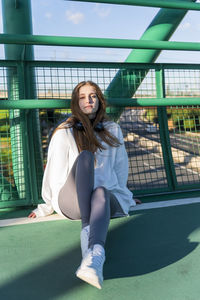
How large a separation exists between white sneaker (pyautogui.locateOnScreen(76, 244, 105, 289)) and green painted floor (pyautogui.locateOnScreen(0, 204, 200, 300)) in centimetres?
7

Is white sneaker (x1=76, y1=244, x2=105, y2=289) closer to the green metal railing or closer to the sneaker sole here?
the sneaker sole

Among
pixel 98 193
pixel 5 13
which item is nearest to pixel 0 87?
pixel 5 13

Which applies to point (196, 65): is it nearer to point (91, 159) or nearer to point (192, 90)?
point (192, 90)

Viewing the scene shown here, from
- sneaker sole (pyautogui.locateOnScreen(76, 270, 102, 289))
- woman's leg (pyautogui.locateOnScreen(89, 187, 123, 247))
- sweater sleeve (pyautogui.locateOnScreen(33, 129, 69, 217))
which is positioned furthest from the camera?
sweater sleeve (pyautogui.locateOnScreen(33, 129, 69, 217))

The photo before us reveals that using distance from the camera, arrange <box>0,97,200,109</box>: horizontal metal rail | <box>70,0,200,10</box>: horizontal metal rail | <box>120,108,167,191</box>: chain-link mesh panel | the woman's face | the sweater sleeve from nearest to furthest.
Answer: the sweater sleeve
the woman's face
<box>0,97,200,109</box>: horizontal metal rail
<box>70,0,200,10</box>: horizontal metal rail
<box>120,108,167,191</box>: chain-link mesh panel

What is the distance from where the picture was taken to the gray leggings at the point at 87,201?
1604 millimetres

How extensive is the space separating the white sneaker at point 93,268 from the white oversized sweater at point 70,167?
64 cm

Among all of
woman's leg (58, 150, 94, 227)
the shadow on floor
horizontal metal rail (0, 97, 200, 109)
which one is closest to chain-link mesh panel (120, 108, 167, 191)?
horizontal metal rail (0, 97, 200, 109)

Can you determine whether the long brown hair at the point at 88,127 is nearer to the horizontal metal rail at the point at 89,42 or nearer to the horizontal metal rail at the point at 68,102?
the horizontal metal rail at the point at 68,102

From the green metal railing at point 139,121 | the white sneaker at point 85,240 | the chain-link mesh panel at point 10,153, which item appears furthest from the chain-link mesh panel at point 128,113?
the white sneaker at point 85,240

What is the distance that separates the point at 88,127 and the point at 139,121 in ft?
2.96

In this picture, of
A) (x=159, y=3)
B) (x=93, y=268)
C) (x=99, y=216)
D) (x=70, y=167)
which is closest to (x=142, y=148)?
(x=70, y=167)

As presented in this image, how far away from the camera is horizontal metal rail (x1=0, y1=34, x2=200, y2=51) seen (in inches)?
91.0

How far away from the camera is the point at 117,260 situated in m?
1.69
